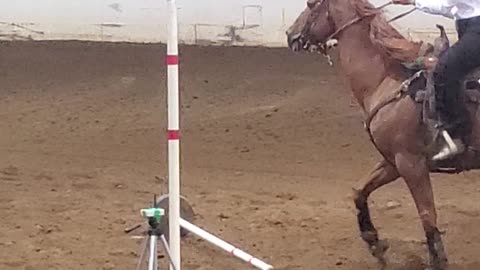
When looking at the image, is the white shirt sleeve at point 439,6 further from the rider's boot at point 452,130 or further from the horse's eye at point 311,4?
the horse's eye at point 311,4

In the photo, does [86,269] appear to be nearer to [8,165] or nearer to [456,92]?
[456,92]

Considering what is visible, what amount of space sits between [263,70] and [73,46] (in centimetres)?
236

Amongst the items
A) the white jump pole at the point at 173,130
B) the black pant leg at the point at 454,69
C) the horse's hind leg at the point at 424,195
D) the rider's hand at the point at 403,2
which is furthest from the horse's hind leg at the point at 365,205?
the white jump pole at the point at 173,130

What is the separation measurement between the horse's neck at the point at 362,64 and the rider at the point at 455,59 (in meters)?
0.41

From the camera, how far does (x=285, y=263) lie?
6.70 m

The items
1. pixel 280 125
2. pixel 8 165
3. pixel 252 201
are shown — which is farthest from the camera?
pixel 280 125

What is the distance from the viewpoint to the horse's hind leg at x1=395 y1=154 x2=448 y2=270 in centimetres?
637

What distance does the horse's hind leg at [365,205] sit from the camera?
266 inches

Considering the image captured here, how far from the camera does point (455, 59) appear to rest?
621cm

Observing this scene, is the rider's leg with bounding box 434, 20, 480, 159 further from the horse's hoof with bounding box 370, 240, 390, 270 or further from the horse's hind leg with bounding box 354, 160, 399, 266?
the horse's hoof with bounding box 370, 240, 390, 270

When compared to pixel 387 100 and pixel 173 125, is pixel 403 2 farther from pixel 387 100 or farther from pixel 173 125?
pixel 173 125

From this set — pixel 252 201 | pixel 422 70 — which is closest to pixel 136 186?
pixel 252 201

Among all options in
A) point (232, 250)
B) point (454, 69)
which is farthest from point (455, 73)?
point (232, 250)

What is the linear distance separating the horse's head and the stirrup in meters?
0.95
